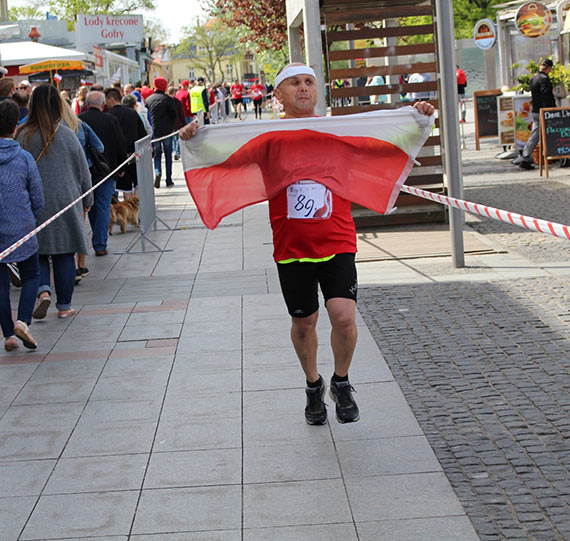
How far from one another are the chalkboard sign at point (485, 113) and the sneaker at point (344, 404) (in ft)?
55.9

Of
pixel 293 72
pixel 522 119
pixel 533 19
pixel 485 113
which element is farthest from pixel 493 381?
pixel 533 19

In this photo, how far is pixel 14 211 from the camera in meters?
7.11

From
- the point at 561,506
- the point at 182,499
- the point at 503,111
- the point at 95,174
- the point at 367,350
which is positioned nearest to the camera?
the point at 561,506

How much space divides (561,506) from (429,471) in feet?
2.10

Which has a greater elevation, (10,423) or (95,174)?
(95,174)

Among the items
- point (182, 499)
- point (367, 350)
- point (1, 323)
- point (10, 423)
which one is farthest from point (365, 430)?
point (1, 323)

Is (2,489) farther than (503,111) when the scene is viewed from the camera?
No

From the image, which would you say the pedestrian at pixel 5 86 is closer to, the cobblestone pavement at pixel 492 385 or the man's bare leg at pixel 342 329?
the cobblestone pavement at pixel 492 385

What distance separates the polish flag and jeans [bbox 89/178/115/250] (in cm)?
599

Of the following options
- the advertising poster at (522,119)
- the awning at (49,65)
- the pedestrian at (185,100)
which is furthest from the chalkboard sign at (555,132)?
the awning at (49,65)

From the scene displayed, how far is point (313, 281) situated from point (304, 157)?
631 mm

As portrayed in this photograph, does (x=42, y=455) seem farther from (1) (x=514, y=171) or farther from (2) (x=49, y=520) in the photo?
(1) (x=514, y=171)

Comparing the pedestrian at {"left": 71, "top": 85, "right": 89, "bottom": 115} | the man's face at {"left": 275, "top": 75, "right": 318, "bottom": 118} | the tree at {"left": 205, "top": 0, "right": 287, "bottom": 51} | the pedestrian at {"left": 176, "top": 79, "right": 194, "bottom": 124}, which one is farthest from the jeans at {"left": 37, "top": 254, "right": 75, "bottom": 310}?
the tree at {"left": 205, "top": 0, "right": 287, "bottom": 51}

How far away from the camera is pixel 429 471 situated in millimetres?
4383
